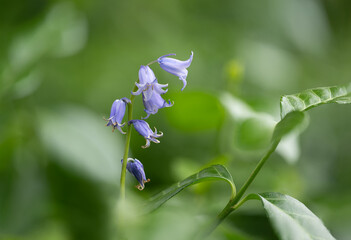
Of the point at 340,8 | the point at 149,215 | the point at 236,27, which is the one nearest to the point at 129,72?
the point at 236,27

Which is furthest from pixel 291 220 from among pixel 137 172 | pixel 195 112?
pixel 195 112

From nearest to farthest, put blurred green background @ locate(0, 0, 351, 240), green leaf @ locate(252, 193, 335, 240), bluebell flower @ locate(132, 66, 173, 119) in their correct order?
green leaf @ locate(252, 193, 335, 240) → bluebell flower @ locate(132, 66, 173, 119) → blurred green background @ locate(0, 0, 351, 240)

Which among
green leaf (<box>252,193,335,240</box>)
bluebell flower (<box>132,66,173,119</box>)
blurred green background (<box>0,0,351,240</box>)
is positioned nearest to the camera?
green leaf (<box>252,193,335,240</box>)

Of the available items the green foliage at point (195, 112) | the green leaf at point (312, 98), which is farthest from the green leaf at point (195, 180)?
the green foliage at point (195, 112)

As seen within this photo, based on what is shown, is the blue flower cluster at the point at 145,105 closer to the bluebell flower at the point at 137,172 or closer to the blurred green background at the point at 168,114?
the bluebell flower at the point at 137,172

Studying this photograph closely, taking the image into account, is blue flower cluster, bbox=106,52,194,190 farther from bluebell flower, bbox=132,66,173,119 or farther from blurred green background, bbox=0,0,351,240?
blurred green background, bbox=0,0,351,240

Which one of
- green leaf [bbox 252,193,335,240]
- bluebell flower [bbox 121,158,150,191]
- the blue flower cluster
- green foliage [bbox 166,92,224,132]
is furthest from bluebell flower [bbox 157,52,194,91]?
green foliage [bbox 166,92,224,132]

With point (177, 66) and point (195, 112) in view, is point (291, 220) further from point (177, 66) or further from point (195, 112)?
point (195, 112)

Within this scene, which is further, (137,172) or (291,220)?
(137,172)
